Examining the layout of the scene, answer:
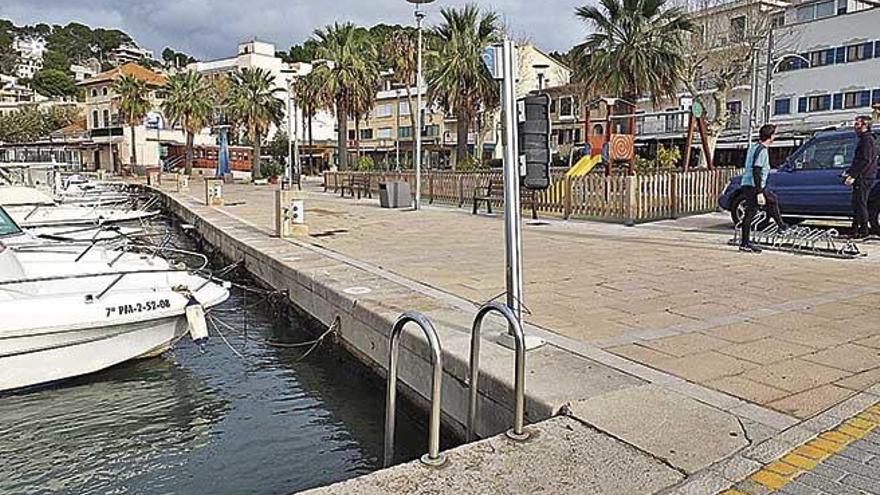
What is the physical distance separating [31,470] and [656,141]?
41.3m

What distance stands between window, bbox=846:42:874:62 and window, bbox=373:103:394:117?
3871 cm

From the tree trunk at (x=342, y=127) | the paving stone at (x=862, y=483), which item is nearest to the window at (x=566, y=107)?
the tree trunk at (x=342, y=127)

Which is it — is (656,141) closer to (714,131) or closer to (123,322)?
(714,131)

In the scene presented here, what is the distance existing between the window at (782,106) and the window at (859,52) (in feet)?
12.9

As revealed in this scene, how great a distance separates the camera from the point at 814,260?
9.69 m

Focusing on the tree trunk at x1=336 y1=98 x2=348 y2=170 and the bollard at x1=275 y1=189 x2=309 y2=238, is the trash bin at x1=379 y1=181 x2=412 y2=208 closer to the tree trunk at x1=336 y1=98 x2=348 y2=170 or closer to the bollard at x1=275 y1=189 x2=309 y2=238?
the bollard at x1=275 y1=189 x2=309 y2=238

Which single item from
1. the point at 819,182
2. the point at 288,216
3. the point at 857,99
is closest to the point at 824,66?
the point at 857,99

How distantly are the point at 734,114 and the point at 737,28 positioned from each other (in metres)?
10.7

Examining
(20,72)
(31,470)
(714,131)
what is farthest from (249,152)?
(20,72)

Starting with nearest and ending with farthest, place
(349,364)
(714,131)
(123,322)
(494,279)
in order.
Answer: (123,322) < (349,364) < (494,279) < (714,131)

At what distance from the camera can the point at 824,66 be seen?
38312mm

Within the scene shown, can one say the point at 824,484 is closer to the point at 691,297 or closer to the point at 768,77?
the point at 691,297

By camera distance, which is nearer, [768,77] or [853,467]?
[853,467]

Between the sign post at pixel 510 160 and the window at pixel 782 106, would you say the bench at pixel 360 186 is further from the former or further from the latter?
the window at pixel 782 106
